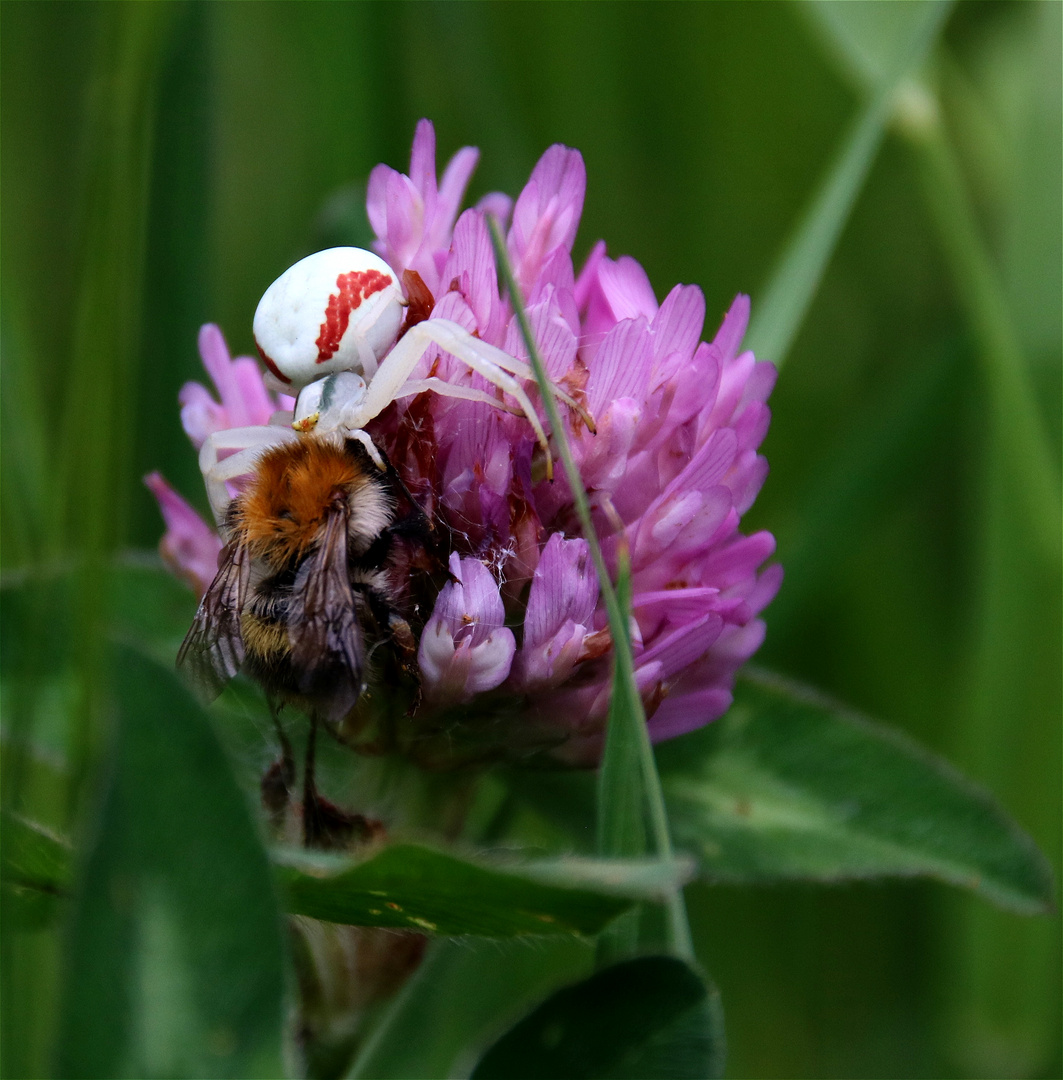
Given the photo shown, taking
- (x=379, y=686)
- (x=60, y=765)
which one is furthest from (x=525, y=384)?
(x=60, y=765)

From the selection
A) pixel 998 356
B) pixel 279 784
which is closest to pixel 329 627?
pixel 279 784

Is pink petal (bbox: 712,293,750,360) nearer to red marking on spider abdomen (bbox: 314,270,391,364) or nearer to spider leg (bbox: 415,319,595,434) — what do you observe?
spider leg (bbox: 415,319,595,434)

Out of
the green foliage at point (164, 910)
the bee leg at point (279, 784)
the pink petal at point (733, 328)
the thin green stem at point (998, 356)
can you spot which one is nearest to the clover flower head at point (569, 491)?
the pink petal at point (733, 328)

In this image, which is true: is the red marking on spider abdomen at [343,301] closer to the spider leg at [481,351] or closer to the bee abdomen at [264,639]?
the spider leg at [481,351]

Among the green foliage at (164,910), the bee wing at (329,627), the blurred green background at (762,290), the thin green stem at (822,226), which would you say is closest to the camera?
the green foliage at (164,910)

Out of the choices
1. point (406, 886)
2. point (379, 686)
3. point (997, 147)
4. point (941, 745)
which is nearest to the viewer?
point (406, 886)

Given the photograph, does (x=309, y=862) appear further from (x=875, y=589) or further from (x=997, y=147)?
(x=997, y=147)

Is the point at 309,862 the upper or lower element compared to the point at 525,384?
lower
